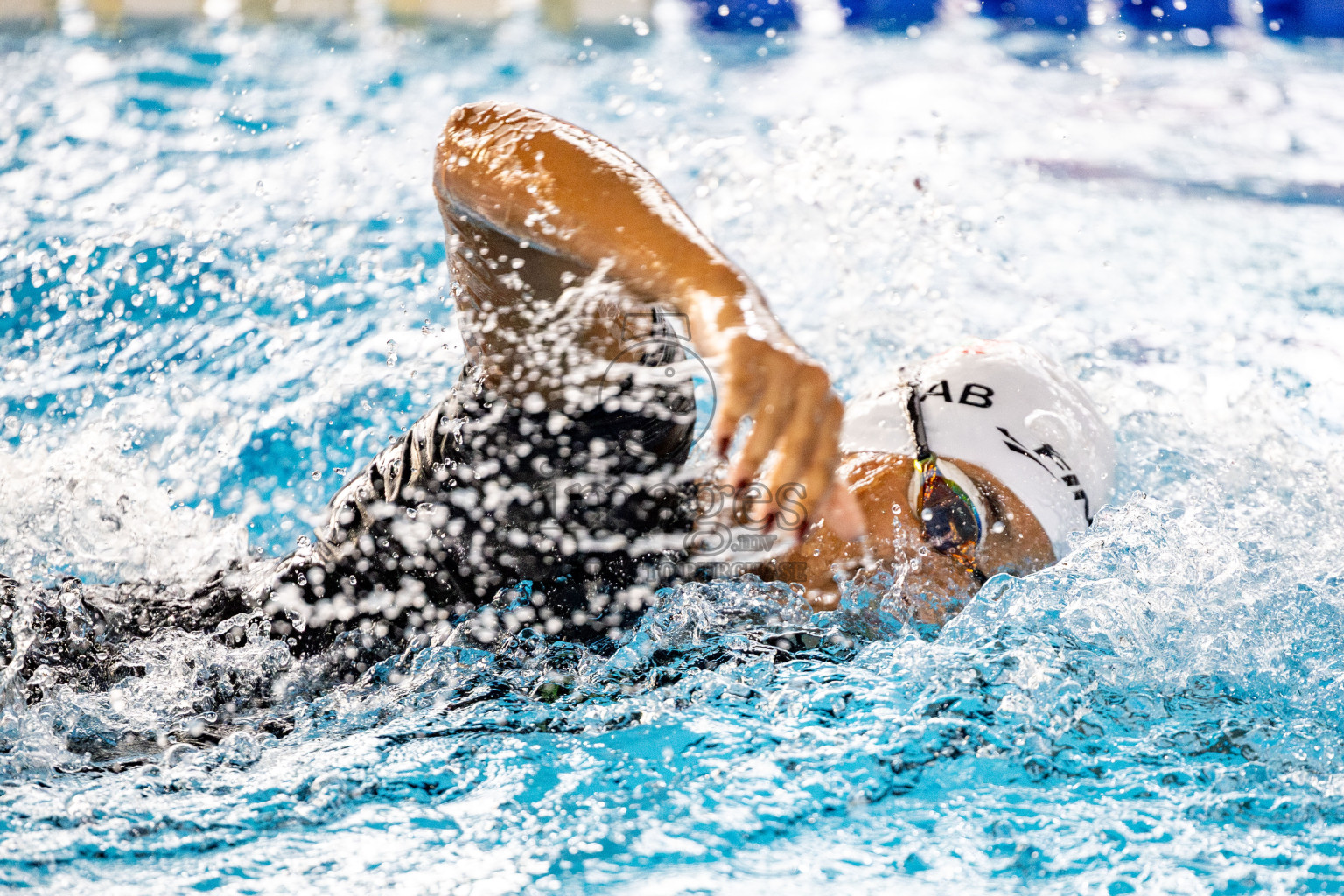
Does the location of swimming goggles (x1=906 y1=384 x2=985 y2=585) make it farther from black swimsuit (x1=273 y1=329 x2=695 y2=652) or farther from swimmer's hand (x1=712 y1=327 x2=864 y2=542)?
swimmer's hand (x1=712 y1=327 x2=864 y2=542)

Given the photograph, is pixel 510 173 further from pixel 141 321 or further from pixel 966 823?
pixel 141 321

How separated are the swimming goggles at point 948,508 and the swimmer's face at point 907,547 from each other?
1 centimetres

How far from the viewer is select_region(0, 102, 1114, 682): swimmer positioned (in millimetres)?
1339

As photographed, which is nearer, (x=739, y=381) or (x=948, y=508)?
(x=739, y=381)

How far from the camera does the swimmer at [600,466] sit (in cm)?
134

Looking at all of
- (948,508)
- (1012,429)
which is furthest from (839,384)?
(948,508)

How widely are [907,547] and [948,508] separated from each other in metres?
0.09

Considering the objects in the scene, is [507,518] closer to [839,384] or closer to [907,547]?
[907,547]

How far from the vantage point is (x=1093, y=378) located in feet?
11.8

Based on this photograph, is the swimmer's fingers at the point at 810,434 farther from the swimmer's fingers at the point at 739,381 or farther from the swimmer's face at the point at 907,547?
A: the swimmer's face at the point at 907,547

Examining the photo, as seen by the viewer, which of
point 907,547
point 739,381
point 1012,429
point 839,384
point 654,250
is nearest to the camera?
point 739,381

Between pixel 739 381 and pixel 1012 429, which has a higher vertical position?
pixel 739 381

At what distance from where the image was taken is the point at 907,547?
1838 mm

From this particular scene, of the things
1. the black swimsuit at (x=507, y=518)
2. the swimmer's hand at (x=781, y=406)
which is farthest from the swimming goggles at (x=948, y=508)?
the swimmer's hand at (x=781, y=406)
